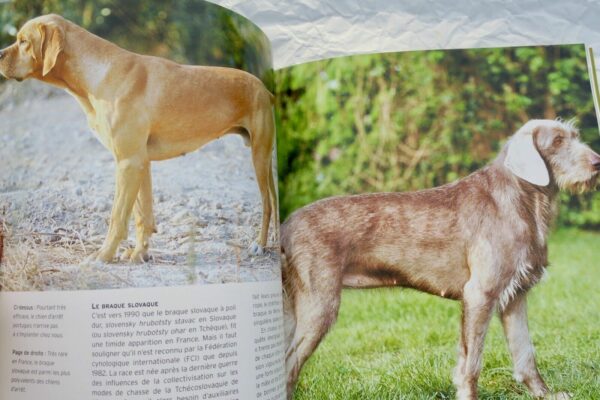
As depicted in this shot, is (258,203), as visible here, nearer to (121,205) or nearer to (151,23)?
(121,205)

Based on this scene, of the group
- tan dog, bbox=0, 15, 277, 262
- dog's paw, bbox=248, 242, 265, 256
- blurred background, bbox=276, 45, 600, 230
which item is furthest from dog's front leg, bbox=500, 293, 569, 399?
tan dog, bbox=0, 15, 277, 262

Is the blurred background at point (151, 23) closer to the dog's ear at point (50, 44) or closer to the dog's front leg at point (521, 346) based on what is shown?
the dog's ear at point (50, 44)

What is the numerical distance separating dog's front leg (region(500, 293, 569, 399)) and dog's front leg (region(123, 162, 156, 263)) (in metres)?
0.74

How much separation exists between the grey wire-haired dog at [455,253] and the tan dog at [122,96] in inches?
15.7

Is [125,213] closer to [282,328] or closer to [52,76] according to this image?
[52,76]

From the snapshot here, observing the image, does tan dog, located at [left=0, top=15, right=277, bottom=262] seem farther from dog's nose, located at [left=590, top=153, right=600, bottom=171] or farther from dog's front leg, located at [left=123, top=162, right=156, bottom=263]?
dog's nose, located at [left=590, top=153, right=600, bottom=171]

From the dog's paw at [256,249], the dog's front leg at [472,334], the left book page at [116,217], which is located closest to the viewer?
the left book page at [116,217]

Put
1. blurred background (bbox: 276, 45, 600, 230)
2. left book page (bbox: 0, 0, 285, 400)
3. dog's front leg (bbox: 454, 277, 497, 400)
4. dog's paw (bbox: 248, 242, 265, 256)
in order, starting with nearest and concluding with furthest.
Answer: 1. left book page (bbox: 0, 0, 285, 400)
2. dog's paw (bbox: 248, 242, 265, 256)
3. dog's front leg (bbox: 454, 277, 497, 400)
4. blurred background (bbox: 276, 45, 600, 230)

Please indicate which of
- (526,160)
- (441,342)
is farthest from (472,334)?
(526,160)

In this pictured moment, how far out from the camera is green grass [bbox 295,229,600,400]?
4.39 ft

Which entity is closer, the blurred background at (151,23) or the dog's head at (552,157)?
the blurred background at (151,23)

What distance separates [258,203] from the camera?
1.19m

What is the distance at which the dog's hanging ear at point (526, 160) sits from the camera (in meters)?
1.38

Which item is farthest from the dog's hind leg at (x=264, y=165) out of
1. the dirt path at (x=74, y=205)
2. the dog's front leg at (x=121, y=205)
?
the dog's front leg at (x=121, y=205)
